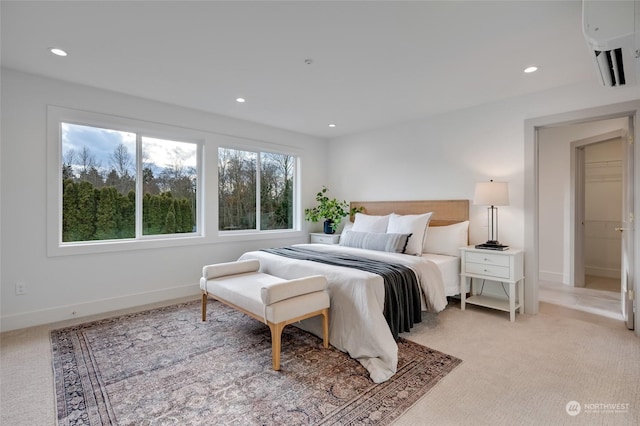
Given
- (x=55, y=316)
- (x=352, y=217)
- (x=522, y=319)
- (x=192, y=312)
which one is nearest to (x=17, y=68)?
(x=55, y=316)

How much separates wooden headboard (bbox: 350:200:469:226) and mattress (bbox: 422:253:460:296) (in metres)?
0.64

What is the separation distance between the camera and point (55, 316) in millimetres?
3152

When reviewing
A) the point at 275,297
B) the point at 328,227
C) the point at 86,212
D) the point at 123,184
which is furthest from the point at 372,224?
the point at 86,212

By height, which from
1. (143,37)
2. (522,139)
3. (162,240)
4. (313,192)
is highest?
(143,37)

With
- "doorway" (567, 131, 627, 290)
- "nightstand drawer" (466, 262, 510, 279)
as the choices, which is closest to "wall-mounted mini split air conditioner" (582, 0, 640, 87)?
"nightstand drawer" (466, 262, 510, 279)

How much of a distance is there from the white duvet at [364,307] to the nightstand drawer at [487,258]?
1.92 feet

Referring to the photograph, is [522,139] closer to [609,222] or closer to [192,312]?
[609,222]

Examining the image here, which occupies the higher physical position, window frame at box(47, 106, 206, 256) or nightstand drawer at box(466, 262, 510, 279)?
window frame at box(47, 106, 206, 256)

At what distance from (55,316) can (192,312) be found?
1331 millimetres

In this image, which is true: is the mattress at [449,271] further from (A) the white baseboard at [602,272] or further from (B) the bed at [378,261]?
(A) the white baseboard at [602,272]

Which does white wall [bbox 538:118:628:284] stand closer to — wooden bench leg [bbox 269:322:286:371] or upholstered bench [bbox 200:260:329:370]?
upholstered bench [bbox 200:260:329:370]

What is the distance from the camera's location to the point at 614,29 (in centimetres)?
166

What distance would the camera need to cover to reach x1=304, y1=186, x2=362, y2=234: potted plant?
5.35 m

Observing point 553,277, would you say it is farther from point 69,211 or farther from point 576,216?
point 69,211
